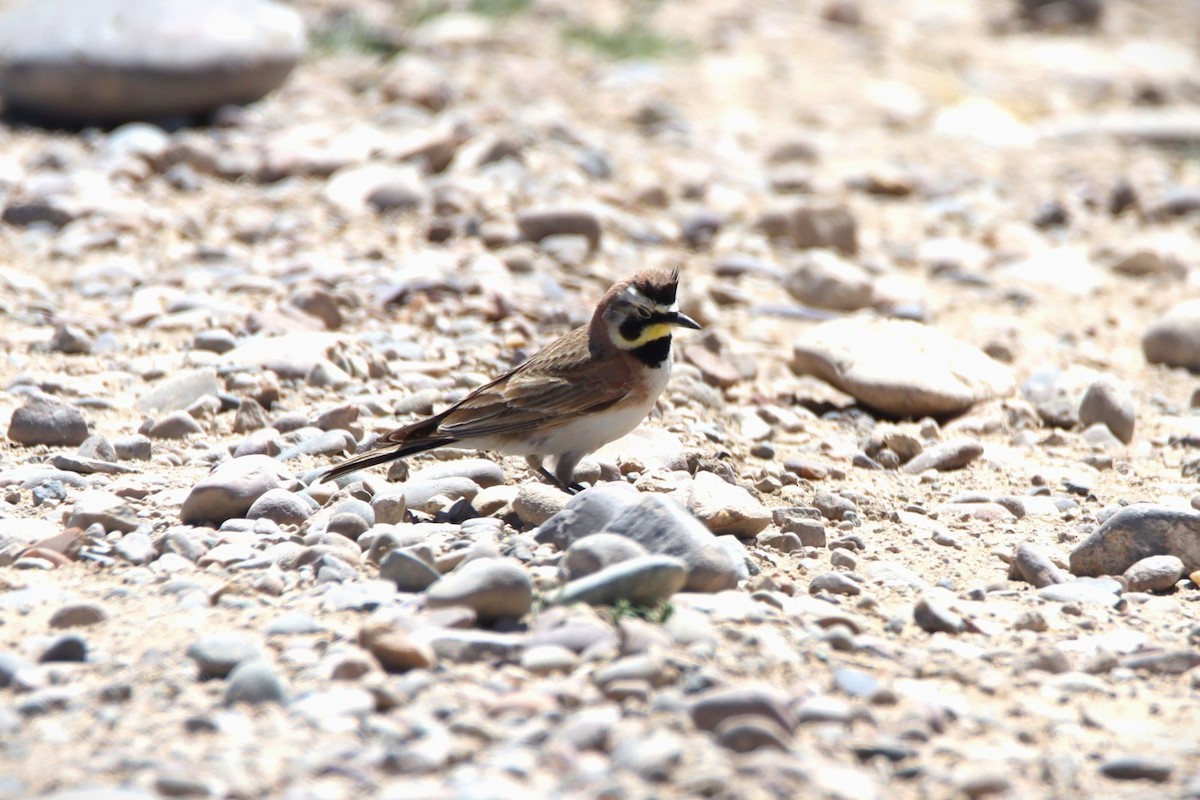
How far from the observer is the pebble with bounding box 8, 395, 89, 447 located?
5590 mm

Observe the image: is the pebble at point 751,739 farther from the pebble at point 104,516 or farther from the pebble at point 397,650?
the pebble at point 104,516

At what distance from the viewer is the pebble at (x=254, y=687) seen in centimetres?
339

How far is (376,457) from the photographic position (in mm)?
4980

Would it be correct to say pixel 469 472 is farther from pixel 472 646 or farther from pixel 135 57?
pixel 135 57

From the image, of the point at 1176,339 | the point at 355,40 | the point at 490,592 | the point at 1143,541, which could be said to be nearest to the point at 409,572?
the point at 490,592

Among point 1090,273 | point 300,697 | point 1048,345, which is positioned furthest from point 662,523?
point 1090,273

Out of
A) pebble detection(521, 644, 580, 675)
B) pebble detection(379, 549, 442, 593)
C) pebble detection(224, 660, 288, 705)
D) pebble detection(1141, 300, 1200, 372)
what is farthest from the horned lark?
pebble detection(1141, 300, 1200, 372)

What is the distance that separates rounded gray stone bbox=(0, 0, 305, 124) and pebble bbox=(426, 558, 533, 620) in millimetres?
7203

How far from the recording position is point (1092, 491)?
584cm

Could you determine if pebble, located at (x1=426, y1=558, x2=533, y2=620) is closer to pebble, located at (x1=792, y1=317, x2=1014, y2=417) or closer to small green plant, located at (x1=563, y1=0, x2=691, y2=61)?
pebble, located at (x1=792, y1=317, x2=1014, y2=417)

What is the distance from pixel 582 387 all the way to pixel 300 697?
2.20m

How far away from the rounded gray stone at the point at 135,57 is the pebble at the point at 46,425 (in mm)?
4970

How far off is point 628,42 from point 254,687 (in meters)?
10.3

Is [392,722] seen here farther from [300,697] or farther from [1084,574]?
[1084,574]
